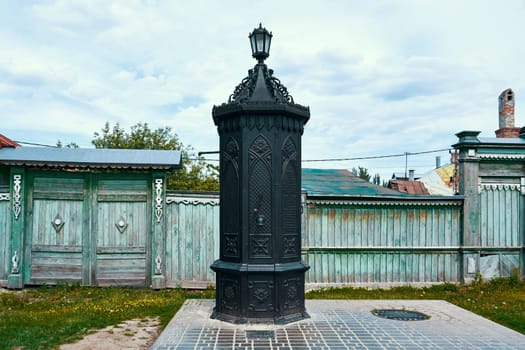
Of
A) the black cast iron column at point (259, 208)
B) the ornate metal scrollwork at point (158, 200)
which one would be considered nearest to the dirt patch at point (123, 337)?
the black cast iron column at point (259, 208)

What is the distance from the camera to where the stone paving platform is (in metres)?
5.75

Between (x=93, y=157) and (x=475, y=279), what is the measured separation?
28.7 feet

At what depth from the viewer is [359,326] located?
6.68 metres

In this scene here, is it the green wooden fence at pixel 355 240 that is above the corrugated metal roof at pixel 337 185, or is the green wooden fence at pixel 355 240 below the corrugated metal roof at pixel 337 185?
below

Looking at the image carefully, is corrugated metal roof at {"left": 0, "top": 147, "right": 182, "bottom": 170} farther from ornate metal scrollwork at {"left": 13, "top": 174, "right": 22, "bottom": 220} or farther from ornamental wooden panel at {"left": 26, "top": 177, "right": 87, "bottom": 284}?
ornamental wooden panel at {"left": 26, "top": 177, "right": 87, "bottom": 284}

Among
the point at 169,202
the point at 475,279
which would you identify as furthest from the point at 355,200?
the point at 169,202

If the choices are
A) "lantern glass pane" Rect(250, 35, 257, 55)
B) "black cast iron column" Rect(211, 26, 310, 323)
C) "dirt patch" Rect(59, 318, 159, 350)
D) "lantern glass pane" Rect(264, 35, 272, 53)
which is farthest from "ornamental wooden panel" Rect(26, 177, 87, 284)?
"lantern glass pane" Rect(264, 35, 272, 53)

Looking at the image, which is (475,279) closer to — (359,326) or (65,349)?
(359,326)

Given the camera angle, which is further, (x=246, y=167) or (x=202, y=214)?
(x=202, y=214)

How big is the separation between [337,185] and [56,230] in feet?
22.2

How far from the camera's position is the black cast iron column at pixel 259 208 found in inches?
264

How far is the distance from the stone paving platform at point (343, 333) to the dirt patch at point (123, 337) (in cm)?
38

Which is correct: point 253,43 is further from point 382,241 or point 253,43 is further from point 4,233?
point 4,233

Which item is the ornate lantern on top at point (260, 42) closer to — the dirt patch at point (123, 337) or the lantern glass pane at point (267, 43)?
the lantern glass pane at point (267, 43)
